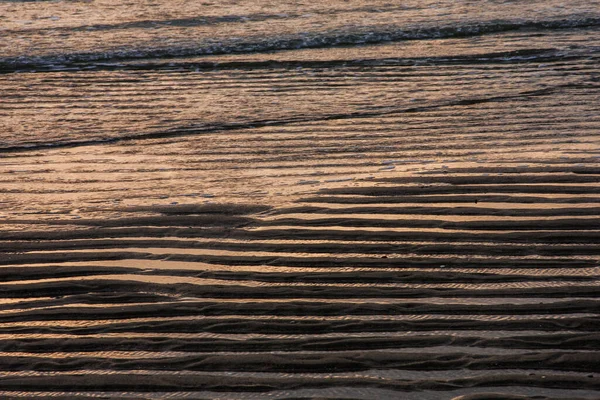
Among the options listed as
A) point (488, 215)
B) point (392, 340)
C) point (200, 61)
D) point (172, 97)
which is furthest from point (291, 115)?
point (392, 340)

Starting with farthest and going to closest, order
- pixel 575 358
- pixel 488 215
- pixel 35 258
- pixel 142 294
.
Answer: pixel 488 215
pixel 35 258
pixel 142 294
pixel 575 358

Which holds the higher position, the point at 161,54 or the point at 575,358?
the point at 161,54

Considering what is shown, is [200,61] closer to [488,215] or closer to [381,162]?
[381,162]

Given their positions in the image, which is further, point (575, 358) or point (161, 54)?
point (161, 54)

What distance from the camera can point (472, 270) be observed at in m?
3.26

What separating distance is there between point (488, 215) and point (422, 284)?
66cm

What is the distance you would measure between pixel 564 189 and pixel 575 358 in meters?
1.33

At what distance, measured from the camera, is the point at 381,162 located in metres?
4.39

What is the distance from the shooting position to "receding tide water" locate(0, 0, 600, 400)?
2.76 m

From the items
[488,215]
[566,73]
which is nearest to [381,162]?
[488,215]

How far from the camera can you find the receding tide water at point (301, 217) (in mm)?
2758

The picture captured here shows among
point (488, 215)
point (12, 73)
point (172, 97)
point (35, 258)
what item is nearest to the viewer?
point (35, 258)

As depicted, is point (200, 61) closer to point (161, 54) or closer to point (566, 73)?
point (161, 54)

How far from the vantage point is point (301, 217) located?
12.4ft
